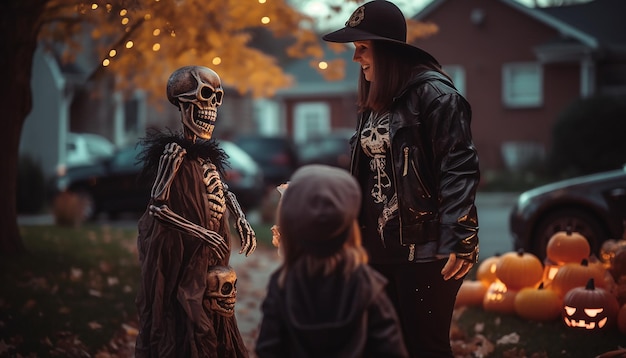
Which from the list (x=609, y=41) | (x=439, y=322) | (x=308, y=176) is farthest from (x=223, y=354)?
(x=609, y=41)

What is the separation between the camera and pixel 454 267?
4129 mm

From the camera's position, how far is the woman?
13.9 feet

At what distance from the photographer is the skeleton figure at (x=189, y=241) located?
4.75 metres

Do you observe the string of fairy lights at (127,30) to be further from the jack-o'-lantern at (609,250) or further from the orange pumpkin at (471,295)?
the jack-o'-lantern at (609,250)

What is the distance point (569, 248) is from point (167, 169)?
4110 millimetres

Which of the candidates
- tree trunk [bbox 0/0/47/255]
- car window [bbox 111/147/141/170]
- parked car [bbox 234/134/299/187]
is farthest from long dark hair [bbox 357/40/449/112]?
parked car [bbox 234/134/299/187]

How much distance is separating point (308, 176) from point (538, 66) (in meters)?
27.7

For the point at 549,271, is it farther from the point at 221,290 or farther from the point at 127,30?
the point at 127,30

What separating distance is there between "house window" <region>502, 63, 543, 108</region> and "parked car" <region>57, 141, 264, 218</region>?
14245 mm

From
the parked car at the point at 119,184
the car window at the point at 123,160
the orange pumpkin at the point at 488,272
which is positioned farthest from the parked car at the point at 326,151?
the orange pumpkin at the point at 488,272

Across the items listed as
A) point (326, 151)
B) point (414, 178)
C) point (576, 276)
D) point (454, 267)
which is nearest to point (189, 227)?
point (414, 178)

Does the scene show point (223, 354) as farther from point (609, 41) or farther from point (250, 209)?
point (609, 41)

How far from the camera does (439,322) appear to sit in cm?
428

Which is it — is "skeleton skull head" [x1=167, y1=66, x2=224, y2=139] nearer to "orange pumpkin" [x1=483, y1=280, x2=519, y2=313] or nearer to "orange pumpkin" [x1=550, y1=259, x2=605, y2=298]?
"orange pumpkin" [x1=550, y1=259, x2=605, y2=298]
